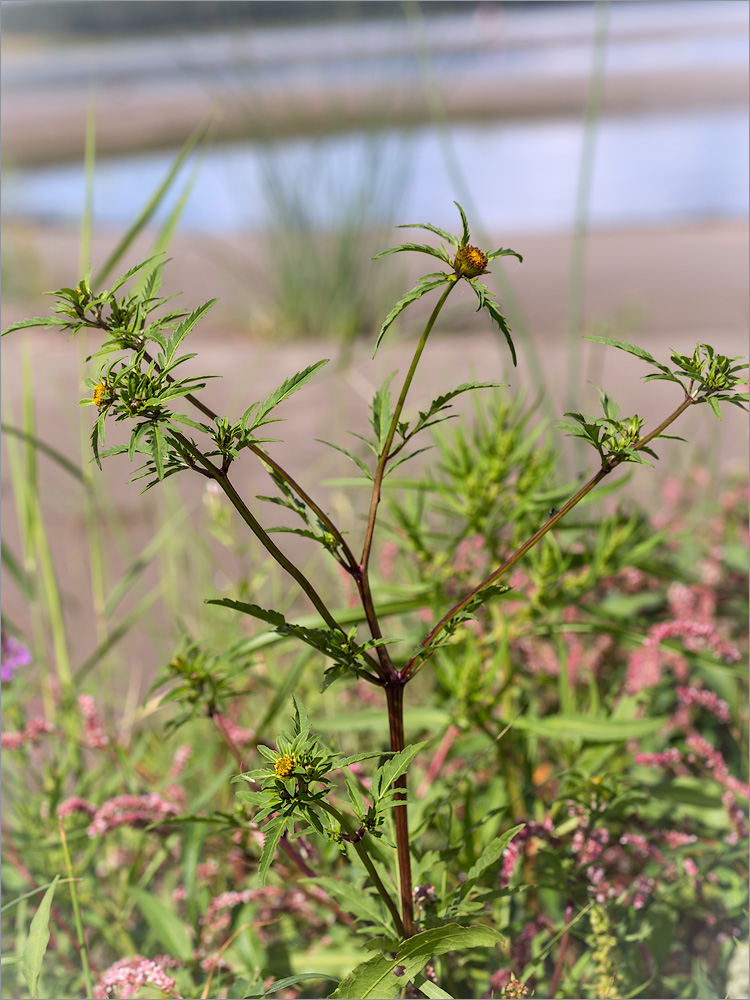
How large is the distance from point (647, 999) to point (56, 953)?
584mm

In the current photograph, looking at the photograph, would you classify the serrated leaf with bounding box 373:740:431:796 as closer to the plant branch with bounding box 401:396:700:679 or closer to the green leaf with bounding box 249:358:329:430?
the plant branch with bounding box 401:396:700:679

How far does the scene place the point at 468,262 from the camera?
53 centimetres

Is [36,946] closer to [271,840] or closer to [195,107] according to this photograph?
[271,840]

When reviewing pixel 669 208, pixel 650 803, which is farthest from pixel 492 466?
pixel 669 208

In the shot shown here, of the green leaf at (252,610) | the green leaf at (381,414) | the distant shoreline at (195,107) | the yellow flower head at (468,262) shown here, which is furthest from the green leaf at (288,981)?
the distant shoreline at (195,107)

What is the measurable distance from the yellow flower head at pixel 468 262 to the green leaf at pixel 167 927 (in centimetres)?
66

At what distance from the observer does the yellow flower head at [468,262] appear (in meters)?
0.53

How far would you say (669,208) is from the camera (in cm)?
598

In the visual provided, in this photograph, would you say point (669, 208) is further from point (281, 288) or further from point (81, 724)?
point (81, 724)

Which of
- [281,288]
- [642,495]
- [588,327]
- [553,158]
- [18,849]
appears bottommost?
[18,849]

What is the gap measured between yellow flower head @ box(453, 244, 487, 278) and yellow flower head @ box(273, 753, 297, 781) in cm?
31

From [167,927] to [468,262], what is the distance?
68 cm

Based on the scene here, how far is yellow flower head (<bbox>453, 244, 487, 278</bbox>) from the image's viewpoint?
53 cm

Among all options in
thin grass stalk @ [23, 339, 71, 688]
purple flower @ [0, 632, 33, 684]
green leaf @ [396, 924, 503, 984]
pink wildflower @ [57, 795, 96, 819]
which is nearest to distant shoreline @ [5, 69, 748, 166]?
thin grass stalk @ [23, 339, 71, 688]
